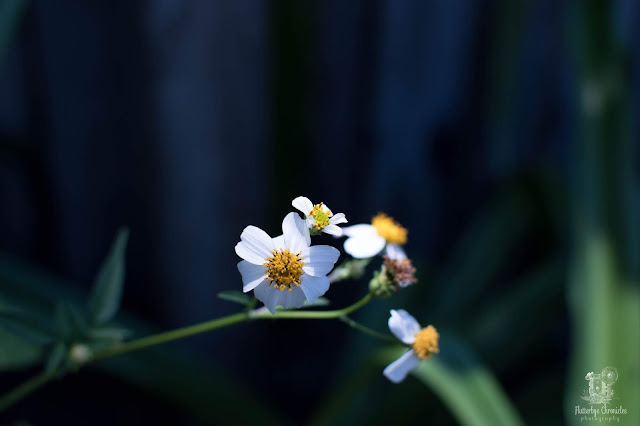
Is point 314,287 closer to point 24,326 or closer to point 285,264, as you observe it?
point 285,264

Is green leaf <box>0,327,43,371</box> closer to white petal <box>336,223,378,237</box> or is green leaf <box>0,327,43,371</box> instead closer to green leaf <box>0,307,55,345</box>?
green leaf <box>0,307,55,345</box>

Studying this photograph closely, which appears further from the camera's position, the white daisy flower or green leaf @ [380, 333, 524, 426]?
green leaf @ [380, 333, 524, 426]

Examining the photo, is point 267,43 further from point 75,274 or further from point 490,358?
point 490,358

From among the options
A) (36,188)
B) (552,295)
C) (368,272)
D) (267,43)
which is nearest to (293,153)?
(267,43)

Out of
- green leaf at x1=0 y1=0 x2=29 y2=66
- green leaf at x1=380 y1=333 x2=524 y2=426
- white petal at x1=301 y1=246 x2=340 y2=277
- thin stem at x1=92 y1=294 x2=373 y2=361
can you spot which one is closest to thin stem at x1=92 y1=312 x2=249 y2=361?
thin stem at x1=92 y1=294 x2=373 y2=361

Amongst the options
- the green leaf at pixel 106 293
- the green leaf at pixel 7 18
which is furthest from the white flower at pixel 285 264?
the green leaf at pixel 7 18

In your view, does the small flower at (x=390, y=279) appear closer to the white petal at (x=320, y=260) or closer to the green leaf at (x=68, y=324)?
the white petal at (x=320, y=260)
